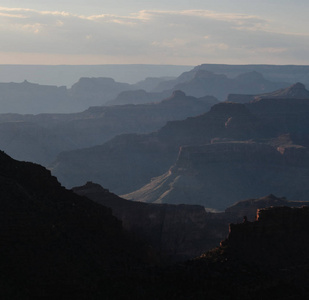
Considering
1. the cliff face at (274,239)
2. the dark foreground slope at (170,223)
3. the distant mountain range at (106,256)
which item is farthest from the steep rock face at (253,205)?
the distant mountain range at (106,256)

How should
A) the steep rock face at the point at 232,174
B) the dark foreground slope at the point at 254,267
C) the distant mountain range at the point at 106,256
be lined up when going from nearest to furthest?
the distant mountain range at the point at 106,256, the dark foreground slope at the point at 254,267, the steep rock face at the point at 232,174

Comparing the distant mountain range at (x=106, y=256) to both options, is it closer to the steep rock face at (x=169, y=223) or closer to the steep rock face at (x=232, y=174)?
the steep rock face at (x=169, y=223)

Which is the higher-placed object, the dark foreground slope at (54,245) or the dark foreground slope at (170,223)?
the dark foreground slope at (54,245)

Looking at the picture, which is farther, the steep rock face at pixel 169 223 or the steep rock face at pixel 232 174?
the steep rock face at pixel 232 174

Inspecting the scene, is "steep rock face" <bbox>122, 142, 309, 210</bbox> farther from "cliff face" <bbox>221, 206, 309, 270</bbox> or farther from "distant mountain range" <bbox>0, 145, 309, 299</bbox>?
"distant mountain range" <bbox>0, 145, 309, 299</bbox>

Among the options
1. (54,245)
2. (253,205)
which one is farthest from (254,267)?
(253,205)

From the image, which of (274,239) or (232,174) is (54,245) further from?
(232,174)
